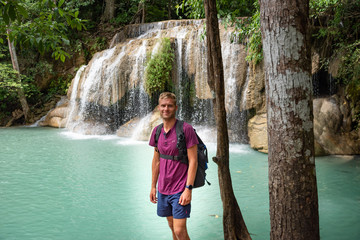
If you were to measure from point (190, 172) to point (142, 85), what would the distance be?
391 inches

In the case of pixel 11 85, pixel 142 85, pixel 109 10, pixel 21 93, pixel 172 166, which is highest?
pixel 109 10

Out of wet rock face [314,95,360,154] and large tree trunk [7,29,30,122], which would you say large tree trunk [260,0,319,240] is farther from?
large tree trunk [7,29,30,122]

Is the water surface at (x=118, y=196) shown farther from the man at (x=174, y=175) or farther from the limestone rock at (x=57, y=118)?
the limestone rock at (x=57, y=118)

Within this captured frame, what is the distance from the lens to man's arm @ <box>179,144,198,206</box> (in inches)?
103

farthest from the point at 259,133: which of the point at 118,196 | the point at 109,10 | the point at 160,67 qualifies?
the point at 109,10

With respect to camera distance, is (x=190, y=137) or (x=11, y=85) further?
(x=11, y=85)

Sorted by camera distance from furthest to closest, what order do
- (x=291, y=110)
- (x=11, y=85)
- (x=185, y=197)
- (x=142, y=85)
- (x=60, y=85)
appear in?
(x=60, y=85) → (x=11, y=85) → (x=142, y=85) → (x=185, y=197) → (x=291, y=110)

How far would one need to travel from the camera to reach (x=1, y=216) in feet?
15.0

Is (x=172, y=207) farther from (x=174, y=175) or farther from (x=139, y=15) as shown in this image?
(x=139, y=15)

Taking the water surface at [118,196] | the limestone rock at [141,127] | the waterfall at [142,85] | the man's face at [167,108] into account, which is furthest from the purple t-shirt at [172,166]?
the limestone rock at [141,127]

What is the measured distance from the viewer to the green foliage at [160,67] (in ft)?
38.5

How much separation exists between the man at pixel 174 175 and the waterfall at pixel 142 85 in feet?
24.8

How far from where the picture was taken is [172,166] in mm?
2744

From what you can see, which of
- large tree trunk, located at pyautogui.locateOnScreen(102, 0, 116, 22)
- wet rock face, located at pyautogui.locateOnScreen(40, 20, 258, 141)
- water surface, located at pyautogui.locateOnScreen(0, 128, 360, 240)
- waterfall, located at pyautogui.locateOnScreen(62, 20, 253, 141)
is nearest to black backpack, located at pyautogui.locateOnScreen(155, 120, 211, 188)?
water surface, located at pyautogui.locateOnScreen(0, 128, 360, 240)
